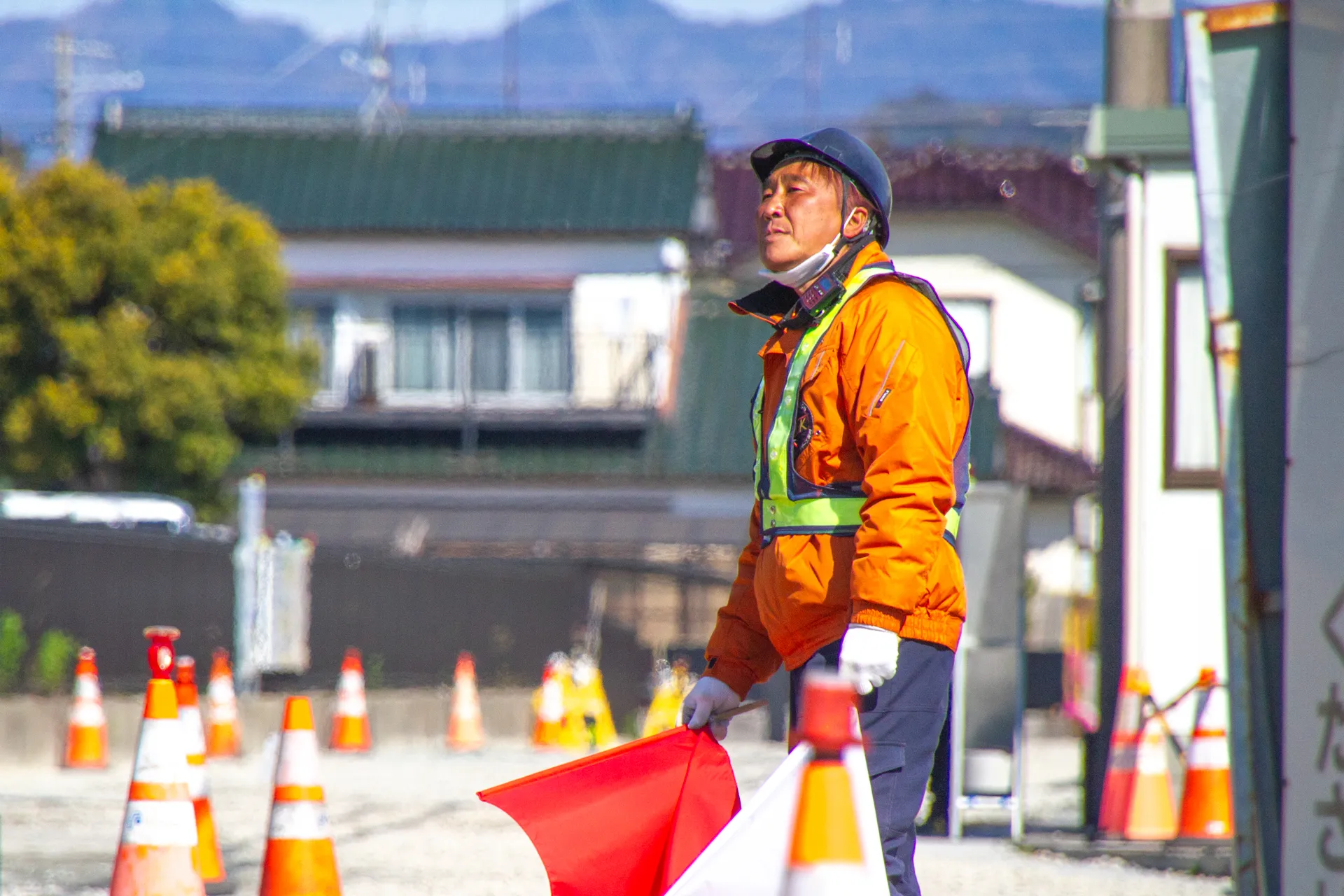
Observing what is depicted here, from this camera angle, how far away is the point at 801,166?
192 inches

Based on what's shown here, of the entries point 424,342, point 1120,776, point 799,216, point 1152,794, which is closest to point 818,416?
point 799,216

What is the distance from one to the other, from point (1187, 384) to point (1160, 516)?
0.81 meters

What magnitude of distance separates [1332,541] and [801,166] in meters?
1.58

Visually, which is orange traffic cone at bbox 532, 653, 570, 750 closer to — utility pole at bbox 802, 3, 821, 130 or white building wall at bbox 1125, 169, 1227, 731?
white building wall at bbox 1125, 169, 1227, 731

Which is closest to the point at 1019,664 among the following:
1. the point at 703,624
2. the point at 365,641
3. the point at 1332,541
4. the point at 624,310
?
the point at 1332,541

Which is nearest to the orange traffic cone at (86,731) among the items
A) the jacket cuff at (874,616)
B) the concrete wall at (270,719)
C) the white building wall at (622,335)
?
the concrete wall at (270,719)

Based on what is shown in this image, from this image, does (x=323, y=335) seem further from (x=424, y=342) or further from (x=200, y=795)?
(x=200, y=795)

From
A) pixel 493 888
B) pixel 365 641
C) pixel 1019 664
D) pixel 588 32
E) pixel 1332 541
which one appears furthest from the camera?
pixel 588 32

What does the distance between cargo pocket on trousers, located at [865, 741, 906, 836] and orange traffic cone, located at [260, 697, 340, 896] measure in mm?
2732

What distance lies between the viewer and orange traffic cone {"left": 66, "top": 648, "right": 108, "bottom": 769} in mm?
14328

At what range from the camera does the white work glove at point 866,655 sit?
4285 millimetres

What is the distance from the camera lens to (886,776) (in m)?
4.42

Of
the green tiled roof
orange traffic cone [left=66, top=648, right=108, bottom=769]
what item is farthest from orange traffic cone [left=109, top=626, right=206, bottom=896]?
the green tiled roof

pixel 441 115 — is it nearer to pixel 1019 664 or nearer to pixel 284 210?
pixel 284 210
